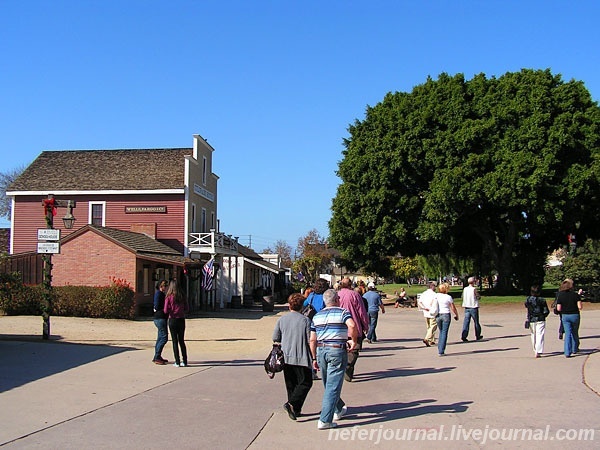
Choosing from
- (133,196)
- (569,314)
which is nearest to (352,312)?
(569,314)

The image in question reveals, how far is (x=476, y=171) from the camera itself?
34.8 metres

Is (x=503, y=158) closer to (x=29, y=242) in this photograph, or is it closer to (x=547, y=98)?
(x=547, y=98)

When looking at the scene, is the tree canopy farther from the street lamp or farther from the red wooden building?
the street lamp

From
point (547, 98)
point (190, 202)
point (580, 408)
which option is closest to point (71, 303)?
point (190, 202)

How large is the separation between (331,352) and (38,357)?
26.3ft

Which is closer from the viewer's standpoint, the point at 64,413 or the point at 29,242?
the point at 64,413

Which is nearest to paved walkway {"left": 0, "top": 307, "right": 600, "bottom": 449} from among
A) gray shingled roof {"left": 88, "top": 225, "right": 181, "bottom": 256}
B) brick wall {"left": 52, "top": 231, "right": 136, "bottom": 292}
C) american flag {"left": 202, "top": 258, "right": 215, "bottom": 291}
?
brick wall {"left": 52, "top": 231, "right": 136, "bottom": 292}

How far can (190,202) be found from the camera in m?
34.4

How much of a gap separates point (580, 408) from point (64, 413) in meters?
6.72

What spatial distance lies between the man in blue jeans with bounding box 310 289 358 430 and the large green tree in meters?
27.8

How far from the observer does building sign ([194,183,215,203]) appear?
35.5 metres

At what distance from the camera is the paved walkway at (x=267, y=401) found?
6.96m

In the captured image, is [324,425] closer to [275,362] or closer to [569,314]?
[275,362]

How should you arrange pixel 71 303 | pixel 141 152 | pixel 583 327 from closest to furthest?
1. pixel 583 327
2. pixel 71 303
3. pixel 141 152
